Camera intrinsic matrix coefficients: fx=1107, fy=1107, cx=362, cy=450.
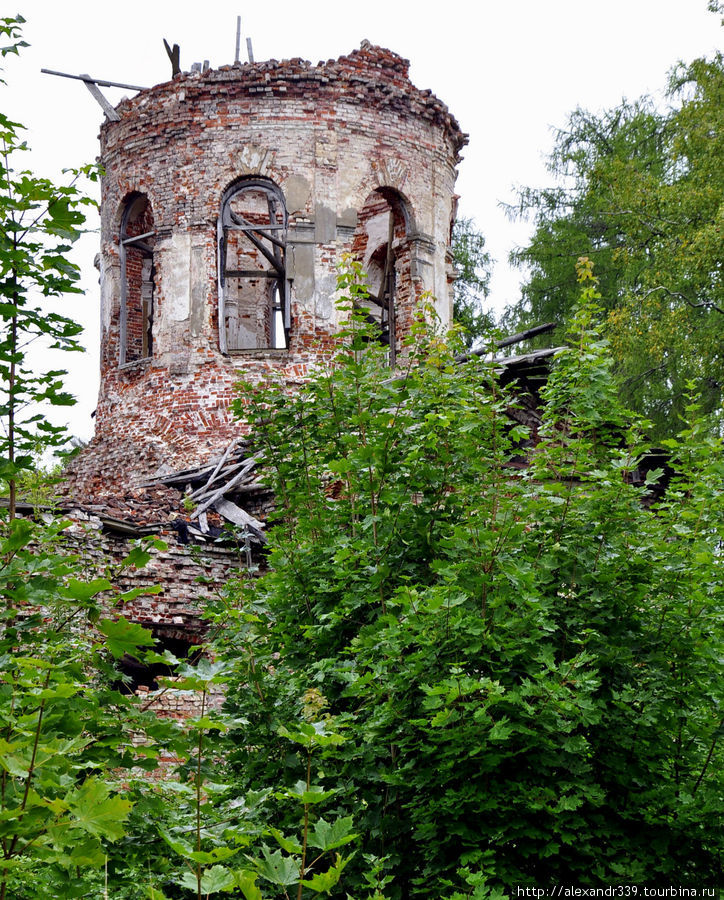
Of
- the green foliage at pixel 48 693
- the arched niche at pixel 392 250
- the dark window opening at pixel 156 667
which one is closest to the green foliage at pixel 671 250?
the arched niche at pixel 392 250

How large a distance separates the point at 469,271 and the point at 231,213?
420 inches

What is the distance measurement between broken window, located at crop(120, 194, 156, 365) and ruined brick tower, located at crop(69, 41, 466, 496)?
4 centimetres

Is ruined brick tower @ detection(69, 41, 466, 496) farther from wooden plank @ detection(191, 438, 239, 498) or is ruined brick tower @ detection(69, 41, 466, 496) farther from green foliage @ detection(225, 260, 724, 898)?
green foliage @ detection(225, 260, 724, 898)

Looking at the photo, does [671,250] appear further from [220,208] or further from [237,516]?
[237,516]

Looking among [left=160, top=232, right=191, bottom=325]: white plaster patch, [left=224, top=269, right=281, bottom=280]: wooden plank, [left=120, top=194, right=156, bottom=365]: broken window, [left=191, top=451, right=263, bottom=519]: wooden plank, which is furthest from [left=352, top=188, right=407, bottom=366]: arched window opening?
[left=120, top=194, right=156, bottom=365]: broken window

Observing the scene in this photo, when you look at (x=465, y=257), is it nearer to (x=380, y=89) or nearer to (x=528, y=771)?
(x=380, y=89)

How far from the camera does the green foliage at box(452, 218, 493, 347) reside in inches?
974

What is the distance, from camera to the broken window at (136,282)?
16.5 meters

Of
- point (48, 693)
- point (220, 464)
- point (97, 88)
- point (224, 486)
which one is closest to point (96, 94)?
Result: point (97, 88)

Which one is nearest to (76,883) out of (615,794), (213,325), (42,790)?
(42,790)

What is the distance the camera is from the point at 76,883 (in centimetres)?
281

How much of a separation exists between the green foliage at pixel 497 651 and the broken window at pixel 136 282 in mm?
11085

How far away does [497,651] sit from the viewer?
452cm

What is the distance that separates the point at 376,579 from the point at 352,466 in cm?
66
